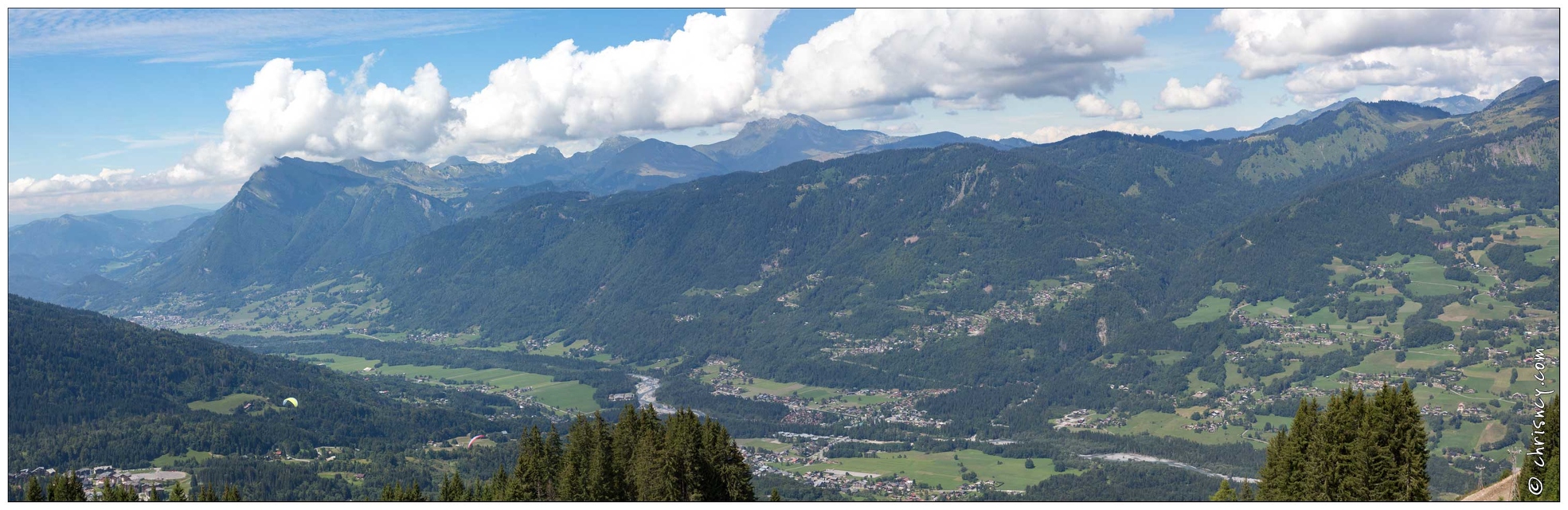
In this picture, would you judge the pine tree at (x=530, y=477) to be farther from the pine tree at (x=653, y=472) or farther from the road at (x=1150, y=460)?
the road at (x=1150, y=460)

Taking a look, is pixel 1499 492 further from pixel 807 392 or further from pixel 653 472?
pixel 807 392

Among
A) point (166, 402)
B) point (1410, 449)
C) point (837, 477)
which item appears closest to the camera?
point (1410, 449)

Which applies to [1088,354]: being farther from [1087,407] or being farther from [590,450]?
[590,450]

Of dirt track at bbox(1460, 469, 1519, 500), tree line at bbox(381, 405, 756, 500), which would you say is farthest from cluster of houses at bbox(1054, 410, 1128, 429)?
tree line at bbox(381, 405, 756, 500)

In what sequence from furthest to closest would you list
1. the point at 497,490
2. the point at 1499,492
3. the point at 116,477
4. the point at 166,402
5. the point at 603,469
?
the point at 166,402 → the point at 116,477 → the point at 497,490 → the point at 603,469 → the point at 1499,492

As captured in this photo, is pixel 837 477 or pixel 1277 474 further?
pixel 837 477

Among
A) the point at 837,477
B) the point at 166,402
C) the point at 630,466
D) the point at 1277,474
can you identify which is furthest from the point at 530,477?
the point at 166,402

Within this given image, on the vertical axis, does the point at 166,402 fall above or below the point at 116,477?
above

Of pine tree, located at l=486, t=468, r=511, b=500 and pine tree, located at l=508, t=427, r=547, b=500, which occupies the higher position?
pine tree, located at l=508, t=427, r=547, b=500

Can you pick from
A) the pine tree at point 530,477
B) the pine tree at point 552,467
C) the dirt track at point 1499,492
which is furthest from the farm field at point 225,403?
the dirt track at point 1499,492

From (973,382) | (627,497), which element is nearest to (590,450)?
(627,497)

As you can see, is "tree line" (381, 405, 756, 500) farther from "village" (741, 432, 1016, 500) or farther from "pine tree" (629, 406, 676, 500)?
"village" (741, 432, 1016, 500)
